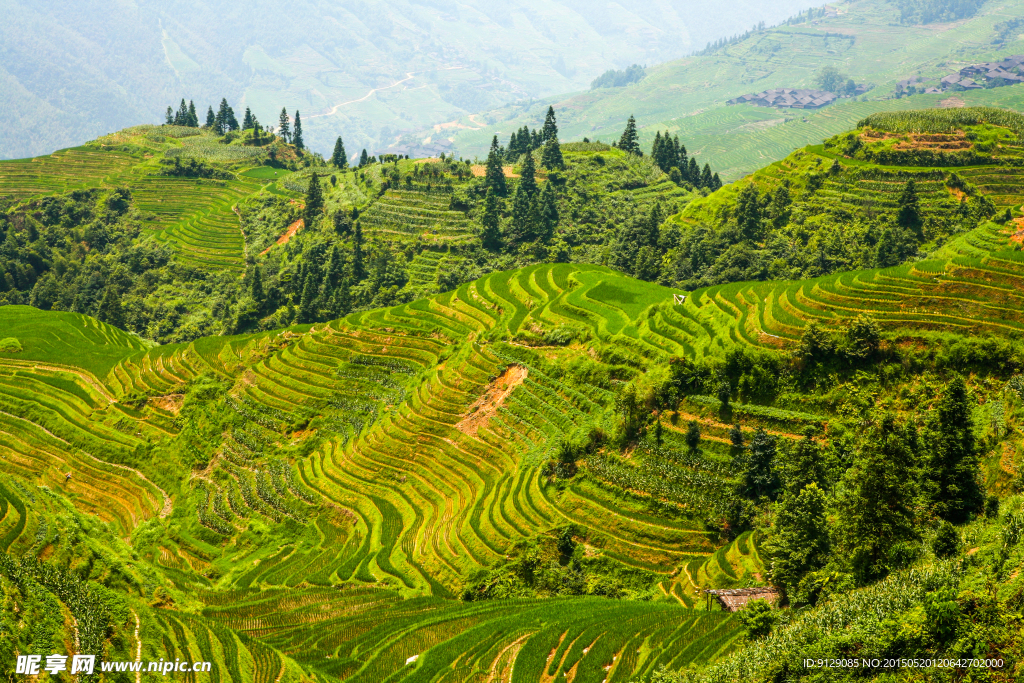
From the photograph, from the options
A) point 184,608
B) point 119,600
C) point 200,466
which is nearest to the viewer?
point 119,600

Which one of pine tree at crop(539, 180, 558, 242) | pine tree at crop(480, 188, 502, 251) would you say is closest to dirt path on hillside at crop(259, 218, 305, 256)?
pine tree at crop(480, 188, 502, 251)

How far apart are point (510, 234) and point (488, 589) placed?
231 feet

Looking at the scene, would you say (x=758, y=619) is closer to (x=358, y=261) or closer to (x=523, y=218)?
(x=523, y=218)

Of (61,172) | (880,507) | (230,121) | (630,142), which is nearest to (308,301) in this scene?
(630,142)

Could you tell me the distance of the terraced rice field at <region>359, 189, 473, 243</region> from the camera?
106 m

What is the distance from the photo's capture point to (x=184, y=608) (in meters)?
37.2

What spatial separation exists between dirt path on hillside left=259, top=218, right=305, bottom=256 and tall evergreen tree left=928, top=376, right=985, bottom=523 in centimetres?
9446

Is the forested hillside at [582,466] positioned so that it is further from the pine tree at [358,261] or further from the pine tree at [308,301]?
the pine tree at [358,261]

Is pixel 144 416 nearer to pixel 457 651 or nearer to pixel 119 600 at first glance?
pixel 119 600

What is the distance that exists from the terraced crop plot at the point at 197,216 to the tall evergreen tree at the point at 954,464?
3777 inches

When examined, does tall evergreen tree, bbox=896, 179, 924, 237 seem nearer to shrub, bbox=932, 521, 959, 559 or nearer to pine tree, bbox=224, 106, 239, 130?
shrub, bbox=932, 521, 959, 559

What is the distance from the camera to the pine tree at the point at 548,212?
105106 mm

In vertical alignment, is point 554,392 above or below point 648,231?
below

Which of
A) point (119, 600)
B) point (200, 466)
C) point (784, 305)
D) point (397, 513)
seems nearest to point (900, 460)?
point (784, 305)
